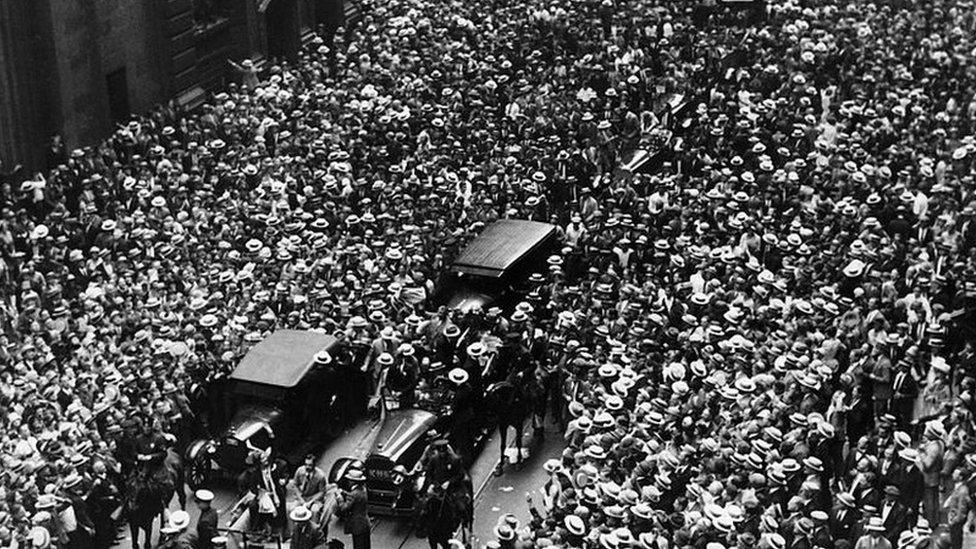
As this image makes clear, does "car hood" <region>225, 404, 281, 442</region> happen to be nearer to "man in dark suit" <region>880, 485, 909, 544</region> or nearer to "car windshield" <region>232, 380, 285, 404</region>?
"car windshield" <region>232, 380, 285, 404</region>

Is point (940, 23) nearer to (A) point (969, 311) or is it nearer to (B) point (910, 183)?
(B) point (910, 183)

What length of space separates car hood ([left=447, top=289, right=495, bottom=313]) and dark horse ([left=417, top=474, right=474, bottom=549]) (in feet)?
21.5

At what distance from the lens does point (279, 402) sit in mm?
30641

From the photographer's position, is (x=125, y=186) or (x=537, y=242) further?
(x=125, y=186)

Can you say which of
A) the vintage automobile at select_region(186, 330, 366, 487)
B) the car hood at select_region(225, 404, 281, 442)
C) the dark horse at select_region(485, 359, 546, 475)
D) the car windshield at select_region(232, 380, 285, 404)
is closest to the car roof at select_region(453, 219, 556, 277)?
the dark horse at select_region(485, 359, 546, 475)

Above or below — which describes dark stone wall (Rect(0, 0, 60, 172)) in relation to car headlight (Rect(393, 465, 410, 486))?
above

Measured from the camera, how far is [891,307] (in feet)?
106

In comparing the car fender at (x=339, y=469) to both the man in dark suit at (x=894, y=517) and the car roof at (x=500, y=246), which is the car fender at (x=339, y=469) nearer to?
the car roof at (x=500, y=246)

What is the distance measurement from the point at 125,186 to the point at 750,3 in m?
22.5

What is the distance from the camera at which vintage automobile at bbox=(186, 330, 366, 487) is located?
98.4 feet

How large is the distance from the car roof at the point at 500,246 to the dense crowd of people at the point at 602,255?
0.61 meters

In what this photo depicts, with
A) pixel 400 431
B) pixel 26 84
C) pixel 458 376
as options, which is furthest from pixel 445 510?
pixel 26 84

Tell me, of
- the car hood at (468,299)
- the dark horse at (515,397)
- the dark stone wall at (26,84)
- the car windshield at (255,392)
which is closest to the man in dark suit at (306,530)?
the car windshield at (255,392)

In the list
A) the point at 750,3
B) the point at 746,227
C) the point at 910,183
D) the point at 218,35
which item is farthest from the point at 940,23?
the point at 218,35
